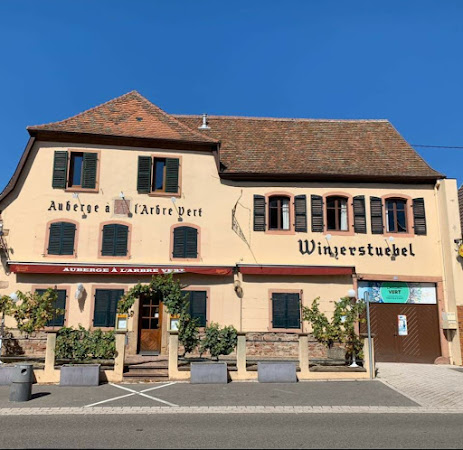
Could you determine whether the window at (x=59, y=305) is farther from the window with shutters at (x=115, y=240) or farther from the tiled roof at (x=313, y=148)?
the tiled roof at (x=313, y=148)

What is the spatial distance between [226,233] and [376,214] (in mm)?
5852

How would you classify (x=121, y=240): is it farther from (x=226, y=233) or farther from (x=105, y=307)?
(x=226, y=233)

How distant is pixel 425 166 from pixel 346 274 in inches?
223

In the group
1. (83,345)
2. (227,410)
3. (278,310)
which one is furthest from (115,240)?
(227,410)

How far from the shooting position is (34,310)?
14188 mm

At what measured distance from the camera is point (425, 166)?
1778 cm

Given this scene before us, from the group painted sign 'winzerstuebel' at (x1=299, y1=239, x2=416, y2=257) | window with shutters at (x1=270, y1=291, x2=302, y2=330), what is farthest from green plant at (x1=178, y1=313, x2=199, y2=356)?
painted sign 'winzerstuebel' at (x1=299, y1=239, x2=416, y2=257)

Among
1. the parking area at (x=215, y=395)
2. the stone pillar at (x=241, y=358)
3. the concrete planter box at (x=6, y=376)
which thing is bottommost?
the parking area at (x=215, y=395)

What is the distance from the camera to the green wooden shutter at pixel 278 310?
16.1 metres

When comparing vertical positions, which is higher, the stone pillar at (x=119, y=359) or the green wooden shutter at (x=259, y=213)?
the green wooden shutter at (x=259, y=213)

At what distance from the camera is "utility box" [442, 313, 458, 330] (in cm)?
1584

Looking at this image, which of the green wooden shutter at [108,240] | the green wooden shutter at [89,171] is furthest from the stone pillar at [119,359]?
the green wooden shutter at [89,171]

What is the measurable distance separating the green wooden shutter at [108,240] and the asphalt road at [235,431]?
27.4 feet

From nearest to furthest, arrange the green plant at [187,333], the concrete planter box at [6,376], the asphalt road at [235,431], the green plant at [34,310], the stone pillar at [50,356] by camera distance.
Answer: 1. the asphalt road at [235,431]
2. the concrete planter box at [6,376]
3. the stone pillar at [50,356]
4. the green plant at [187,333]
5. the green plant at [34,310]
